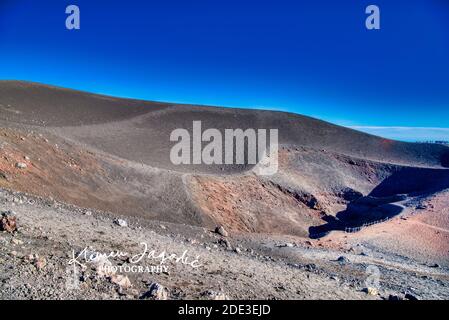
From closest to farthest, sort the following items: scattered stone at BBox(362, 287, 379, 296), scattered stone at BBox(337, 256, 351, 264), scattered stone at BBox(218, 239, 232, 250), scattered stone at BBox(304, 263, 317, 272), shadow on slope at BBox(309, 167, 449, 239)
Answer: scattered stone at BBox(362, 287, 379, 296) < scattered stone at BBox(304, 263, 317, 272) < scattered stone at BBox(218, 239, 232, 250) < scattered stone at BBox(337, 256, 351, 264) < shadow on slope at BBox(309, 167, 449, 239)

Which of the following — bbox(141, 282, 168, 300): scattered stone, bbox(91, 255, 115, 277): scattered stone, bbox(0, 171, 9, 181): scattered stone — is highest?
bbox(0, 171, 9, 181): scattered stone

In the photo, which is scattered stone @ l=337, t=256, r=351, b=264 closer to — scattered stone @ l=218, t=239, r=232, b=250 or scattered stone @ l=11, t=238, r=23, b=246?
scattered stone @ l=218, t=239, r=232, b=250

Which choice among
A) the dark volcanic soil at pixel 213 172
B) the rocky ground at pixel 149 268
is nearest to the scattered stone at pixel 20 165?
the dark volcanic soil at pixel 213 172

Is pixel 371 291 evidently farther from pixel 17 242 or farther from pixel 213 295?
pixel 17 242

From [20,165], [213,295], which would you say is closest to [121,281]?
[213,295]

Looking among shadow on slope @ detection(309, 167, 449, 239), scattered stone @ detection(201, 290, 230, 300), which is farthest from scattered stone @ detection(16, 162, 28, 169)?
shadow on slope @ detection(309, 167, 449, 239)

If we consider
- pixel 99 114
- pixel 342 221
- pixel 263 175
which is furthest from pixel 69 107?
pixel 342 221
